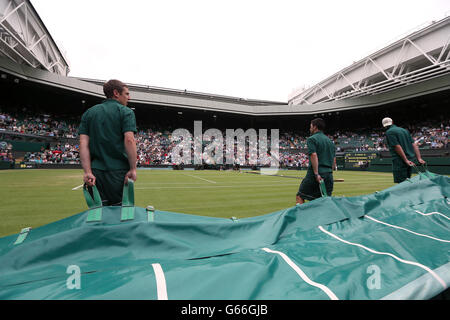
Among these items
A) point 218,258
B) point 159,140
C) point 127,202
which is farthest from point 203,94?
point 218,258

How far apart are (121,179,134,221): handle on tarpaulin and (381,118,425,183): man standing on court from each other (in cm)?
460

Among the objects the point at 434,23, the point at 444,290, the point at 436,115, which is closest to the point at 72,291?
the point at 444,290

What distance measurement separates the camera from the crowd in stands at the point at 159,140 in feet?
78.8

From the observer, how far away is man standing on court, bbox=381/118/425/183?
13.5ft

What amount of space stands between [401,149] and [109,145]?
4.94 m

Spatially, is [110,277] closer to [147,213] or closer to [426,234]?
[147,213]

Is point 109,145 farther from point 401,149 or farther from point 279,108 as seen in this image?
point 279,108

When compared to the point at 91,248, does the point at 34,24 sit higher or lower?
higher

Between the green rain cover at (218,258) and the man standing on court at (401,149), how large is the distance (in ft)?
6.34

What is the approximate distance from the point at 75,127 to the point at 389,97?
140 feet

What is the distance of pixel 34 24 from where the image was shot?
65.1ft


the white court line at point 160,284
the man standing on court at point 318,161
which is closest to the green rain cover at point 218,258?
the white court line at point 160,284

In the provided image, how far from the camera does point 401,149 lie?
4051mm
